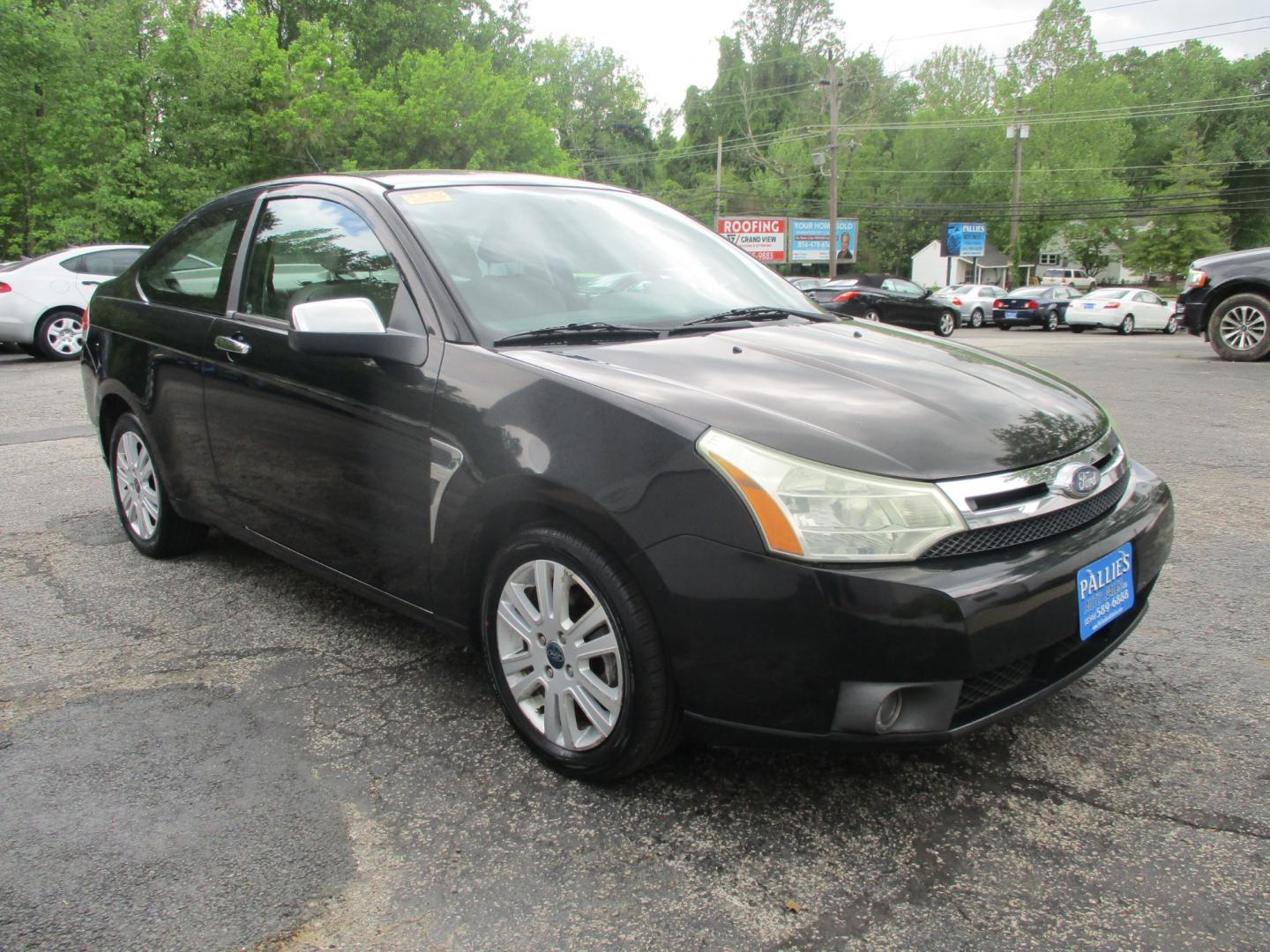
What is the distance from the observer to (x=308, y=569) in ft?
10.8

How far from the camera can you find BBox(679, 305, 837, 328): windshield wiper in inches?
121

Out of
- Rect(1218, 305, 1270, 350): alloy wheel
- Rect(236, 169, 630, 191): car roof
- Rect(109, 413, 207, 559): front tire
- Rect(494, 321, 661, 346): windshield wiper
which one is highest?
Rect(236, 169, 630, 191): car roof

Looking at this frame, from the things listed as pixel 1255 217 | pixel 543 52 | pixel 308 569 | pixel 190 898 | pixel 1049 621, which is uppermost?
pixel 543 52

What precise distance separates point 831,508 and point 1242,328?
1225 cm

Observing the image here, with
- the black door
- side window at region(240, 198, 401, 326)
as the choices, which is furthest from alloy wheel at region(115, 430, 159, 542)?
side window at region(240, 198, 401, 326)

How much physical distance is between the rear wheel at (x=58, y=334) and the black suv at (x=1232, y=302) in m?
13.8

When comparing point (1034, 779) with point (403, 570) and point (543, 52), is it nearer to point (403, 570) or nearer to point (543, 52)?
point (403, 570)

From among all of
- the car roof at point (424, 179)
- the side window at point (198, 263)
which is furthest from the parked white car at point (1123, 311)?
the side window at point (198, 263)

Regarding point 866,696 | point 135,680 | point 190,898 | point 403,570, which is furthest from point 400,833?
point 135,680

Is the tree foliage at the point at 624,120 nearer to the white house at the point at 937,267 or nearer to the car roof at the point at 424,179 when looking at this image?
the white house at the point at 937,267

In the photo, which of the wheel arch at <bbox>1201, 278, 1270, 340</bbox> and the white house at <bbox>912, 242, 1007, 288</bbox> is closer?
the wheel arch at <bbox>1201, 278, 1270, 340</bbox>

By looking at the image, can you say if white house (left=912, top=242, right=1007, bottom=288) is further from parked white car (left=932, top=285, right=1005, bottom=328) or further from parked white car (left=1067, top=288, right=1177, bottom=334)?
parked white car (left=1067, top=288, right=1177, bottom=334)

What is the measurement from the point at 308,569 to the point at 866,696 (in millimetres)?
2001

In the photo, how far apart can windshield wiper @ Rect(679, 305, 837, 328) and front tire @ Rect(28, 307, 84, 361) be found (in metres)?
12.0
